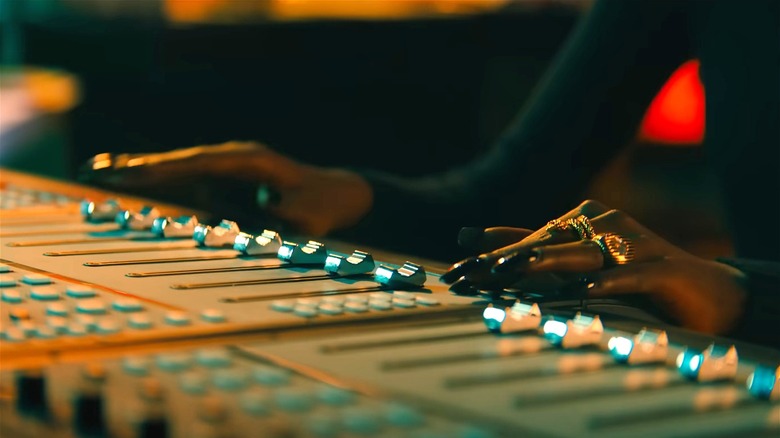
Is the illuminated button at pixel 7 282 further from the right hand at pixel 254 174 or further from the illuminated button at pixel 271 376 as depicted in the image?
the right hand at pixel 254 174

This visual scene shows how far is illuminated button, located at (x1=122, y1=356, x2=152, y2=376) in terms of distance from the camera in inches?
24.0

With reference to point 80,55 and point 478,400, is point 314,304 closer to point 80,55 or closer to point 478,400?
point 478,400

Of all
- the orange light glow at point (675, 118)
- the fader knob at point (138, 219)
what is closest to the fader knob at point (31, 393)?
the fader knob at point (138, 219)

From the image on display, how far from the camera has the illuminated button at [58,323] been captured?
0.72 meters

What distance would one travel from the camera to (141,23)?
3.46m

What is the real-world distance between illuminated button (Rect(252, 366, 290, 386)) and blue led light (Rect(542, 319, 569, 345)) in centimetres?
18

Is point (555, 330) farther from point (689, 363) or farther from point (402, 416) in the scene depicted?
point (402, 416)

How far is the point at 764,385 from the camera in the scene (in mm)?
617

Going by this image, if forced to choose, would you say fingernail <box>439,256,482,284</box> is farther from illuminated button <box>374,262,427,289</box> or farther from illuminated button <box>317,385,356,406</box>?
illuminated button <box>317,385,356,406</box>

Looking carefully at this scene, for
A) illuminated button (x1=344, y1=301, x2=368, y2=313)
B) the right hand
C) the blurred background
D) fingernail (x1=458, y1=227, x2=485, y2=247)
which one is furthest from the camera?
the blurred background

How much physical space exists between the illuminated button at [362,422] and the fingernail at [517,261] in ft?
1.11

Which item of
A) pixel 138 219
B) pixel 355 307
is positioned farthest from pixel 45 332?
pixel 138 219

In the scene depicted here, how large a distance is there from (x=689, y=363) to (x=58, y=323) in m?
0.39

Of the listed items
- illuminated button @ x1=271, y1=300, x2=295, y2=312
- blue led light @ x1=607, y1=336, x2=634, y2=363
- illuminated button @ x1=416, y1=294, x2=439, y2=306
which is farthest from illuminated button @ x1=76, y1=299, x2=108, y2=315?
blue led light @ x1=607, y1=336, x2=634, y2=363
